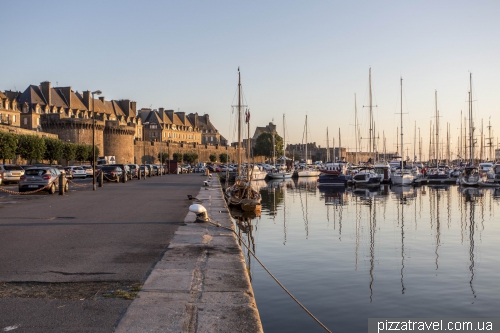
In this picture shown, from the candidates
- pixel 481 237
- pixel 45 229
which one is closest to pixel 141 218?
pixel 45 229

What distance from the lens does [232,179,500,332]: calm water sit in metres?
9.75

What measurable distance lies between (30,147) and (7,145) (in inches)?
354

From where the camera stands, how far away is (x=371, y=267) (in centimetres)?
1379

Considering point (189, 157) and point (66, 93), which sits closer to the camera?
point (66, 93)

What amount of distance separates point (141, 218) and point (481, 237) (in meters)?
12.6

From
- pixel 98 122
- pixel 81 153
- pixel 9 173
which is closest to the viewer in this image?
pixel 9 173

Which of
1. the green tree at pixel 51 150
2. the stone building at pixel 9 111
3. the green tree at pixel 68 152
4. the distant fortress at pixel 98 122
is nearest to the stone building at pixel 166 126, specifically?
the distant fortress at pixel 98 122

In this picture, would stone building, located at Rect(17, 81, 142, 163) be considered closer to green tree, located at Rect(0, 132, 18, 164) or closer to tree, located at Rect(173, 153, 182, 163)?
tree, located at Rect(173, 153, 182, 163)

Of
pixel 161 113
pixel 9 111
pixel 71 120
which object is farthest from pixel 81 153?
pixel 161 113

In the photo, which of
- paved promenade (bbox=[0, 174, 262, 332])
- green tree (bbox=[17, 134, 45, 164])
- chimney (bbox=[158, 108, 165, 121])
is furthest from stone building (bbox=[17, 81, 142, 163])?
paved promenade (bbox=[0, 174, 262, 332])

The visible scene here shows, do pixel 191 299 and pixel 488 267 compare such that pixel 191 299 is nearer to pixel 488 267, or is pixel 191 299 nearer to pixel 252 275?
pixel 252 275

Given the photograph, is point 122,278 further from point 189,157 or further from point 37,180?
point 189,157

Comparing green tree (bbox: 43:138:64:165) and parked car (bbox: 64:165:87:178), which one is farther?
green tree (bbox: 43:138:64:165)

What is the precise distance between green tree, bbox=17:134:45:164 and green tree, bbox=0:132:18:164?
6347 millimetres
